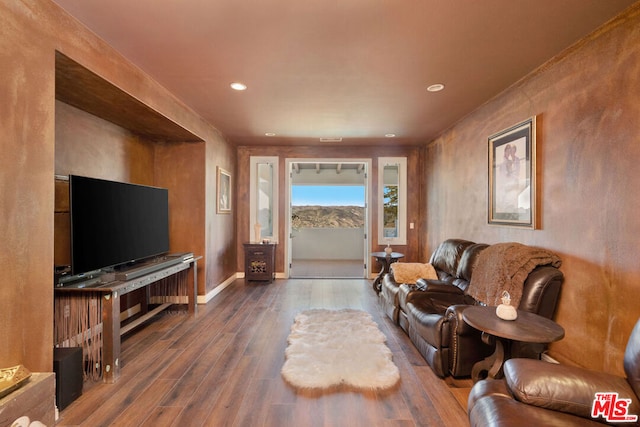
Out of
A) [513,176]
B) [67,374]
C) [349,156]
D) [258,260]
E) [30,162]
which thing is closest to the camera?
[30,162]

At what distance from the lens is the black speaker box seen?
1.94 meters

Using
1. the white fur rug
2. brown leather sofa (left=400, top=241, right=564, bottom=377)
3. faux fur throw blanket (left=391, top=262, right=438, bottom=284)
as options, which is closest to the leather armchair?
brown leather sofa (left=400, top=241, right=564, bottom=377)

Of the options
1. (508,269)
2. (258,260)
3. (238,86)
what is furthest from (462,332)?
(258,260)

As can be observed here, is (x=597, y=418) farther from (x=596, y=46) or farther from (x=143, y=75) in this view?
(x=143, y=75)

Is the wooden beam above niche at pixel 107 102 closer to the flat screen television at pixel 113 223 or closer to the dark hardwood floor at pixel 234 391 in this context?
the flat screen television at pixel 113 223

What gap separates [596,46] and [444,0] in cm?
127

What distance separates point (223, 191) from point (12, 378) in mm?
3750

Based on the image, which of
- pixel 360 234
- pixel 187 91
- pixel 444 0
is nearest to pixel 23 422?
pixel 187 91

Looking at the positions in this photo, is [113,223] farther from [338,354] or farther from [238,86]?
[338,354]

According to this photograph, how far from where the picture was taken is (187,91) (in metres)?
3.18

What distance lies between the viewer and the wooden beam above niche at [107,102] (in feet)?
7.16

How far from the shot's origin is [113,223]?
8.82 ft

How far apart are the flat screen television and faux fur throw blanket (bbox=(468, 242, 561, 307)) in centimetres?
333

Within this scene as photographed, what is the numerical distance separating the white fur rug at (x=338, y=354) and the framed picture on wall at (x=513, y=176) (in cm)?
183
